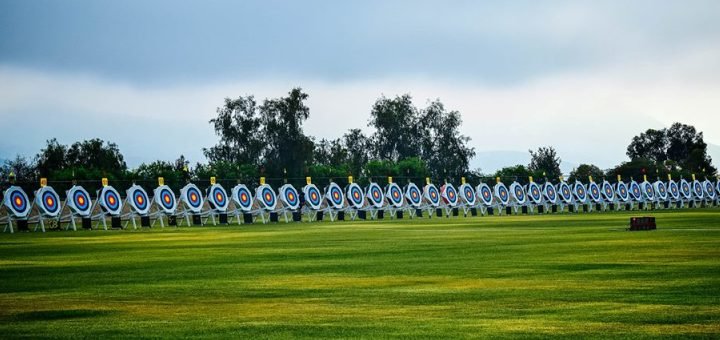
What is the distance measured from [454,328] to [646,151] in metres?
160

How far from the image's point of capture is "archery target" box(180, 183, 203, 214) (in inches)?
2073

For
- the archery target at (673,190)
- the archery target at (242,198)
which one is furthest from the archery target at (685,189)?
the archery target at (242,198)

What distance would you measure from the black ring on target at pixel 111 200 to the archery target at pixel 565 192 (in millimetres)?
38775

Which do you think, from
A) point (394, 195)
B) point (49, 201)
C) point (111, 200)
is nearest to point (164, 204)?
point (111, 200)

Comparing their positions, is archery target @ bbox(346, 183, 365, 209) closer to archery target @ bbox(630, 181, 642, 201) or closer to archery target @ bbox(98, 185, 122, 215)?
archery target @ bbox(98, 185, 122, 215)

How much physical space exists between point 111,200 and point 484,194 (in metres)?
31.1

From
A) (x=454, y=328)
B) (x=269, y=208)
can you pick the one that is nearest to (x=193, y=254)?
(x=454, y=328)

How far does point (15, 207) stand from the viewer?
4512cm

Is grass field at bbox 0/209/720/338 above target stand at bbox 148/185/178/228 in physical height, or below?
below

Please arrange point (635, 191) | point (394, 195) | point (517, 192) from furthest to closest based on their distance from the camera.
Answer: point (635, 191)
point (517, 192)
point (394, 195)

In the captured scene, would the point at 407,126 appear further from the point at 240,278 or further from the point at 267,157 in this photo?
the point at 240,278

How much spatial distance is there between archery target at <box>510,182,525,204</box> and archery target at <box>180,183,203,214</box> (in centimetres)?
2793

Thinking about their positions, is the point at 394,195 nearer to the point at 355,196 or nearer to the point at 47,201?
the point at 355,196

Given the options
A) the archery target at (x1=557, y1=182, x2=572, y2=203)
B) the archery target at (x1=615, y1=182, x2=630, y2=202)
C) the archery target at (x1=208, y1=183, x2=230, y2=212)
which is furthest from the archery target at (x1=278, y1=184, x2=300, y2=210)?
the archery target at (x1=615, y1=182, x2=630, y2=202)
